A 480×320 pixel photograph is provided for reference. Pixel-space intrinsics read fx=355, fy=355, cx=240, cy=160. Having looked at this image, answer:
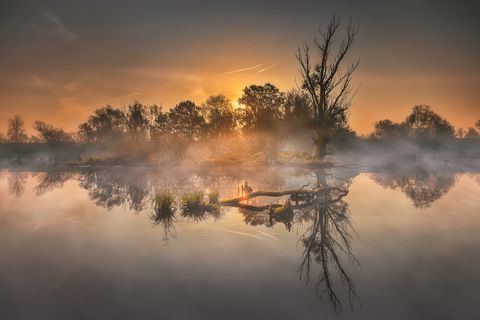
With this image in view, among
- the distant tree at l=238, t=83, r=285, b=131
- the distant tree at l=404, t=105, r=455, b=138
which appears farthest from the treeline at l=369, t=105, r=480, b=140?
the distant tree at l=238, t=83, r=285, b=131

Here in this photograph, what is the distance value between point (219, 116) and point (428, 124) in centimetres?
6061

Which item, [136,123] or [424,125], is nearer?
[136,123]

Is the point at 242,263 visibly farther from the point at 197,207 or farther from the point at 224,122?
the point at 224,122

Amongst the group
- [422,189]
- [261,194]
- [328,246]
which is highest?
[261,194]

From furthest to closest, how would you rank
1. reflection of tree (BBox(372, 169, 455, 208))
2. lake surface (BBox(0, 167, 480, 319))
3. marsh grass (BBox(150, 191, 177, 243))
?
reflection of tree (BBox(372, 169, 455, 208)) → marsh grass (BBox(150, 191, 177, 243)) → lake surface (BBox(0, 167, 480, 319))

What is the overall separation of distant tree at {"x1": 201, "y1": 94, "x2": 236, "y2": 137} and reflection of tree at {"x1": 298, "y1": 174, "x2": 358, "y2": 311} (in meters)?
57.4

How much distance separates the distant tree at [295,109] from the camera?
6119cm

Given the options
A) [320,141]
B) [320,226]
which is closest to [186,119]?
[320,141]

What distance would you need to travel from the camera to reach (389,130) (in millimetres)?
110500

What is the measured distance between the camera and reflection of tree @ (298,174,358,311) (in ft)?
24.0

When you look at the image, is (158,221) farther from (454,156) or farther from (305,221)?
(454,156)

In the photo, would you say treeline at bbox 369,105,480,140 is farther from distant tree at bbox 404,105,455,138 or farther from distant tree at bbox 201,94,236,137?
distant tree at bbox 201,94,236,137

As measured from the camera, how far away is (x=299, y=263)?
8773 millimetres

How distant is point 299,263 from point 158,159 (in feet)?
133
